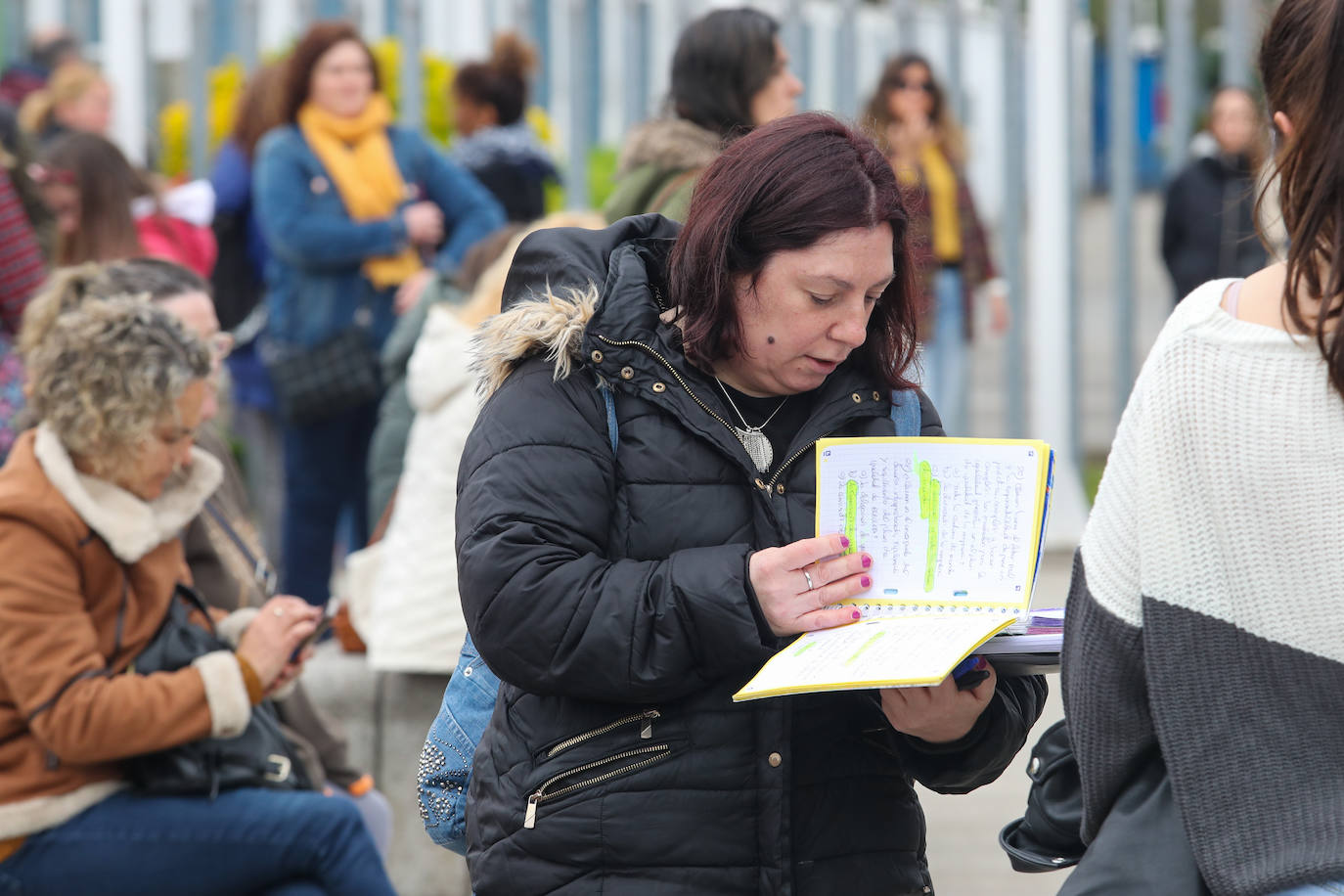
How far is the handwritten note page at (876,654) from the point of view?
6.22 feet

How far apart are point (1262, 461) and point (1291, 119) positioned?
35 centimetres

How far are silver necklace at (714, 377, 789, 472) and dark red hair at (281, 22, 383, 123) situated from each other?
13.6 ft

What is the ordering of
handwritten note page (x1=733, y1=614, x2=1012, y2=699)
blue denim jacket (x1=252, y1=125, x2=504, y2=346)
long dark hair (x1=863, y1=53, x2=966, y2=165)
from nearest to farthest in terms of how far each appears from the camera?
handwritten note page (x1=733, y1=614, x2=1012, y2=699) → blue denim jacket (x1=252, y1=125, x2=504, y2=346) → long dark hair (x1=863, y1=53, x2=966, y2=165)

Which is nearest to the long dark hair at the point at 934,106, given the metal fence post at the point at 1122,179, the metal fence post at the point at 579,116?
the metal fence post at the point at 1122,179

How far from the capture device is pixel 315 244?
5.90 m

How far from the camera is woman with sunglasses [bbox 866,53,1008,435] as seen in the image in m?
7.04

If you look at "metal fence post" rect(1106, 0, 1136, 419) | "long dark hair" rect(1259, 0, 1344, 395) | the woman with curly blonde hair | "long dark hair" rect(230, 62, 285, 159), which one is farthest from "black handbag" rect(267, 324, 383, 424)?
"long dark hair" rect(1259, 0, 1344, 395)

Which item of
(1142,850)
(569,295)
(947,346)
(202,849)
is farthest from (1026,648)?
(947,346)

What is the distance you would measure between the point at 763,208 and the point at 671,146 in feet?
5.41

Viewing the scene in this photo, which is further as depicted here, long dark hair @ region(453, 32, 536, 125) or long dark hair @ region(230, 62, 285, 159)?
long dark hair @ region(453, 32, 536, 125)

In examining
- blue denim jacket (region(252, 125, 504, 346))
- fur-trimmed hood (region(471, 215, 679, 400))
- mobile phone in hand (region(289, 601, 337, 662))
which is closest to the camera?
fur-trimmed hood (region(471, 215, 679, 400))

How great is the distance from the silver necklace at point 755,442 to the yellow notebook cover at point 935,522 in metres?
0.10

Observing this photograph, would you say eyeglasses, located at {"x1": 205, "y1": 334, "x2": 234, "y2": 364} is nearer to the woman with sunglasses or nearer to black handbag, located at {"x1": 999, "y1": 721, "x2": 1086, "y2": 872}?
black handbag, located at {"x1": 999, "y1": 721, "x2": 1086, "y2": 872}

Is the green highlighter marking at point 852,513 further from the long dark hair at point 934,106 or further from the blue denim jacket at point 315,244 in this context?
the long dark hair at point 934,106
